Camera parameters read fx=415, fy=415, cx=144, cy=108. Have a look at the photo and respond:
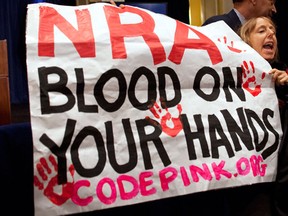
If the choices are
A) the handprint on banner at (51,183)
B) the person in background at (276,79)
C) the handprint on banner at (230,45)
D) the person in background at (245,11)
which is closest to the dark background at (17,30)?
the person in background at (245,11)

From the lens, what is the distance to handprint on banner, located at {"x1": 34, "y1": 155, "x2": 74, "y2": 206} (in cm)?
101

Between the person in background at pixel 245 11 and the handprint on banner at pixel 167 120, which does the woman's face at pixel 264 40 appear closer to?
the person in background at pixel 245 11

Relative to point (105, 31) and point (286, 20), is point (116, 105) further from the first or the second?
point (286, 20)

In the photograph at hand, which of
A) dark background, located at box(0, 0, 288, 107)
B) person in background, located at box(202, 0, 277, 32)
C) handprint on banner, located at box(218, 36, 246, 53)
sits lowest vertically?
dark background, located at box(0, 0, 288, 107)

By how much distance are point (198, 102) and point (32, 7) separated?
1.81 feet

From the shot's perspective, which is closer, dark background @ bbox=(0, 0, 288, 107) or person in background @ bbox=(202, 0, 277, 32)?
person in background @ bbox=(202, 0, 277, 32)

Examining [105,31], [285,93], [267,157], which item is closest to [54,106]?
[105,31]

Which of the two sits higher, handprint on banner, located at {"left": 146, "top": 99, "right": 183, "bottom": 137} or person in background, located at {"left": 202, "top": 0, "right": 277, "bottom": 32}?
person in background, located at {"left": 202, "top": 0, "right": 277, "bottom": 32}

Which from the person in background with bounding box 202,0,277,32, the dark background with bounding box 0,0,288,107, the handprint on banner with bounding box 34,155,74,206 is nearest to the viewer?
the handprint on banner with bounding box 34,155,74,206

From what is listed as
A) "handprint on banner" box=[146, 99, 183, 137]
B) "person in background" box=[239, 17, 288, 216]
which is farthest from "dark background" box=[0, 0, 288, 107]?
"handprint on banner" box=[146, 99, 183, 137]

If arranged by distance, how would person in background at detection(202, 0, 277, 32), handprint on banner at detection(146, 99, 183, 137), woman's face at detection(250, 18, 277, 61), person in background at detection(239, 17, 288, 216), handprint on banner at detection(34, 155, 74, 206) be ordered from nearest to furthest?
handprint on banner at detection(34, 155, 74, 206) → handprint on banner at detection(146, 99, 183, 137) → person in background at detection(239, 17, 288, 216) → woman's face at detection(250, 18, 277, 61) → person in background at detection(202, 0, 277, 32)

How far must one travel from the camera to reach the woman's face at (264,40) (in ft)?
4.97

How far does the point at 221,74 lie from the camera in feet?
4.35

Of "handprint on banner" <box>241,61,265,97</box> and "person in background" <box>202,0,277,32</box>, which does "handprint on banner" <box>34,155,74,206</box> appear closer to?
"handprint on banner" <box>241,61,265,97</box>
